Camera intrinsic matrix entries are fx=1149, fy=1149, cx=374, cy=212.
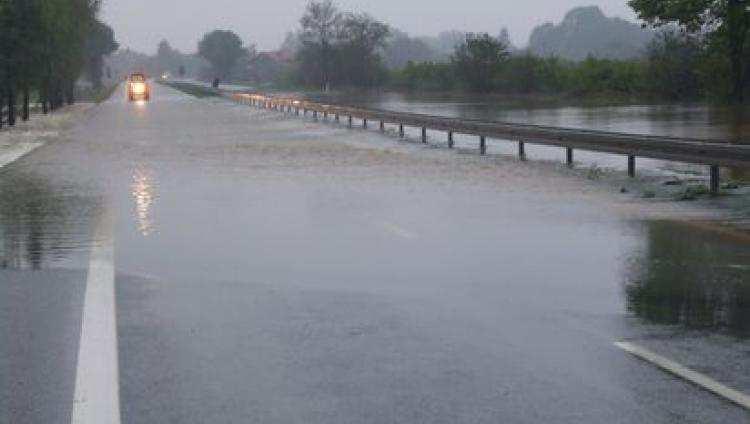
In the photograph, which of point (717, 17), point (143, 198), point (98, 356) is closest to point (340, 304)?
point (98, 356)

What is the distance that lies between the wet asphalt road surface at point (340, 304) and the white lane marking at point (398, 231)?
0.06m

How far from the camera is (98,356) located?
24.7 feet

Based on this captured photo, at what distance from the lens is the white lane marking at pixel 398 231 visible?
45.1ft

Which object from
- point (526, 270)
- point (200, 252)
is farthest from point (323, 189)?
point (526, 270)

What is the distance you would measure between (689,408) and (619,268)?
205 inches

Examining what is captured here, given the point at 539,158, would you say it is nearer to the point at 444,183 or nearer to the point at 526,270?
the point at 444,183

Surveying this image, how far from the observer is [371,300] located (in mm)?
9602

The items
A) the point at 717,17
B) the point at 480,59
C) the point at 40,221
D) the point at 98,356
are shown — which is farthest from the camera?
the point at 480,59

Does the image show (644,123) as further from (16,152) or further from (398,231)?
Answer: (398,231)

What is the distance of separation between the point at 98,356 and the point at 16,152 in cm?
2546

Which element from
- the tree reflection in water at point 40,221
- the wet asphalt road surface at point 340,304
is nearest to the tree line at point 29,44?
the tree reflection in water at point 40,221

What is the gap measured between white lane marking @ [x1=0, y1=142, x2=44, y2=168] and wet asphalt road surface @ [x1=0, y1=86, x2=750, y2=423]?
23.9 ft

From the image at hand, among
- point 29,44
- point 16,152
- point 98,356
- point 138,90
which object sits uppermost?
point 29,44

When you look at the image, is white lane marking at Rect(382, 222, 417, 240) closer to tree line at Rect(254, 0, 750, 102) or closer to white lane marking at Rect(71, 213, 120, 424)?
white lane marking at Rect(71, 213, 120, 424)
